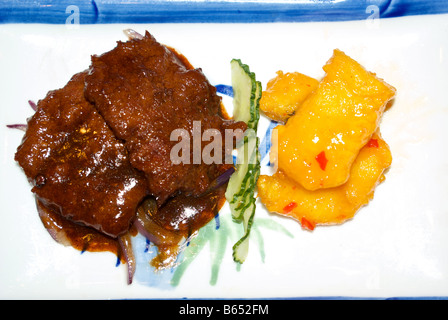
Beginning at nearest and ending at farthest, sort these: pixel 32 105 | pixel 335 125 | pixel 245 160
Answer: pixel 335 125, pixel 245 160, pixel 32 105

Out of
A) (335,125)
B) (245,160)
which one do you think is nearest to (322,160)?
(335,125)

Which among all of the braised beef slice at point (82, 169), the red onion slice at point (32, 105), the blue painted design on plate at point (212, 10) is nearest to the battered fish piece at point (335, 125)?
the blue painted design on plate at point (212, 10)

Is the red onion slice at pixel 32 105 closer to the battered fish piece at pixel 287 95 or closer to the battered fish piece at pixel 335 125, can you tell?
the battered fish piece at pixel 287 95

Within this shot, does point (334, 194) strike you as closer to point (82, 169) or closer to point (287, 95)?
point (287, 95)

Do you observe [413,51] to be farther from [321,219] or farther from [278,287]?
[278,287]

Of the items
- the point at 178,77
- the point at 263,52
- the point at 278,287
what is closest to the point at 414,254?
the point at 278,287

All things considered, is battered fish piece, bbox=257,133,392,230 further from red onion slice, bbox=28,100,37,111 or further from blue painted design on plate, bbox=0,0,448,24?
red onion slice, bbox=28,100,37,111

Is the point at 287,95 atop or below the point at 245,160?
atop
